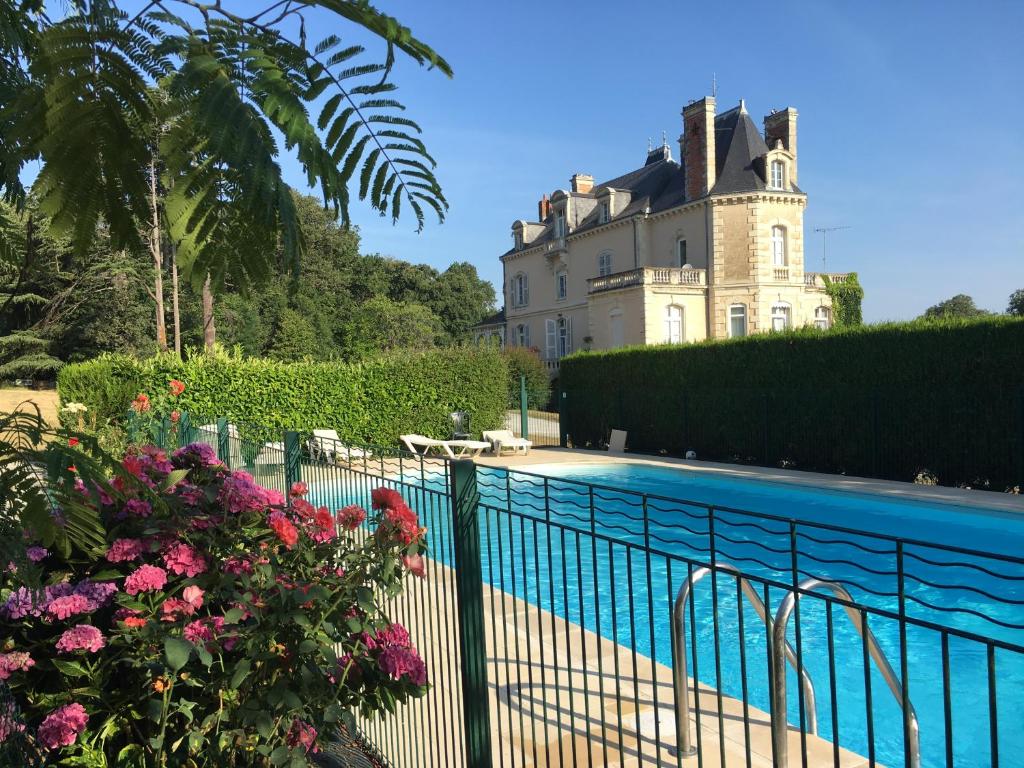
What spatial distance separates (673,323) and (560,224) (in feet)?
41.9

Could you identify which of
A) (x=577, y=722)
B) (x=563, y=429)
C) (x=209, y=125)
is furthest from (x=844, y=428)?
(x=209, y=125)

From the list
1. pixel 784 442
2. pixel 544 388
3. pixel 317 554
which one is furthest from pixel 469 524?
pixel 544 388

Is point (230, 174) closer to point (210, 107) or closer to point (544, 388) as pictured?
point (210, 107)

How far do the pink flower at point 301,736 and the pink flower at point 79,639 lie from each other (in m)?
0.79

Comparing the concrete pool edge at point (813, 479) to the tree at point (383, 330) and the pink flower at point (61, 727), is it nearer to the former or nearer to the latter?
the pink flower at point (61, 727)

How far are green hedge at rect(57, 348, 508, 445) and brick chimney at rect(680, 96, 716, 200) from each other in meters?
16.4

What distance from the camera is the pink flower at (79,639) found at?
2.63 metres

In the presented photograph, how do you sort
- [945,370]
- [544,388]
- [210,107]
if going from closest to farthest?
1. [210,107]
2. [945,370]
3. [544,388]

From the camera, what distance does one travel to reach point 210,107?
210 centimetres

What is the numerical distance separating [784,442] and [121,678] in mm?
17538

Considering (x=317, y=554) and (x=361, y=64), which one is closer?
(x=361, y=64)

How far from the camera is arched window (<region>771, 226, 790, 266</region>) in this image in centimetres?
3466

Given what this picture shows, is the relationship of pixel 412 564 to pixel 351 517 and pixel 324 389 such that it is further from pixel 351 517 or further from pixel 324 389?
pixel 324 389

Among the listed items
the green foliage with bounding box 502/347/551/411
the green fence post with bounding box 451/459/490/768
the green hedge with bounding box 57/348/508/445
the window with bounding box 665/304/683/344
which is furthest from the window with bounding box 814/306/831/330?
the green fence post with bounding box 451/459/490/768
